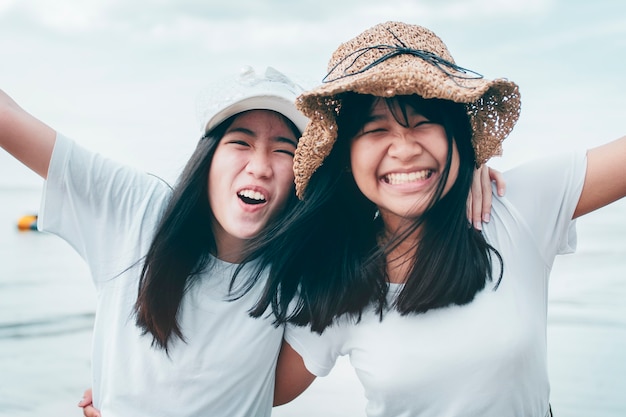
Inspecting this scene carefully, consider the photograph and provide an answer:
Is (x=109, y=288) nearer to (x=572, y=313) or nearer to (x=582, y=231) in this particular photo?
(x=572, y=313)

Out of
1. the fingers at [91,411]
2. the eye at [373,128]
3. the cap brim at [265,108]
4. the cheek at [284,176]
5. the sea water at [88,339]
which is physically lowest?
the sea water at [88,339]

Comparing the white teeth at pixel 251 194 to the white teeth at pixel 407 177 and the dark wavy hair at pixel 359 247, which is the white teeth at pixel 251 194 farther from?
the white teeth at pixel 407 177

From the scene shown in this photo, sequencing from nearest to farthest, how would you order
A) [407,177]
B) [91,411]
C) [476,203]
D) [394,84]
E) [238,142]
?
[394,84], [407,177], [476,203], [238,142], [91,411]

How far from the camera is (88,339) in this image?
6586mm

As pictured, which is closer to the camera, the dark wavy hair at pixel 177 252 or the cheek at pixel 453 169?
the cheek at pixel 453 169

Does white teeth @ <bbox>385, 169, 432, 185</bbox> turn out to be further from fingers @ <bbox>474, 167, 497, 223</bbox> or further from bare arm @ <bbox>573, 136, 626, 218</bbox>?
bare arm @ <bbox>573, 136, 626, 218</bbox>

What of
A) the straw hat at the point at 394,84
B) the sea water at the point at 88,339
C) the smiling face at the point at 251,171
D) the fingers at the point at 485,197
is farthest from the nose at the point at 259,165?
the sea water at the point at 88,339

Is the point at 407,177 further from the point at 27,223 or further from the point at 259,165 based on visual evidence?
the point at 27,223

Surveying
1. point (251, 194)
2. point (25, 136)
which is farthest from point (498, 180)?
point (25, 136)

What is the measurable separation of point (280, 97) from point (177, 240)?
2.03 feet

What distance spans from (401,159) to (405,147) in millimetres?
39

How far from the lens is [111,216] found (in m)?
2.39

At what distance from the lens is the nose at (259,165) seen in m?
2.25

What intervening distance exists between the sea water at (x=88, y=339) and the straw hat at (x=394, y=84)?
311 centimetres
